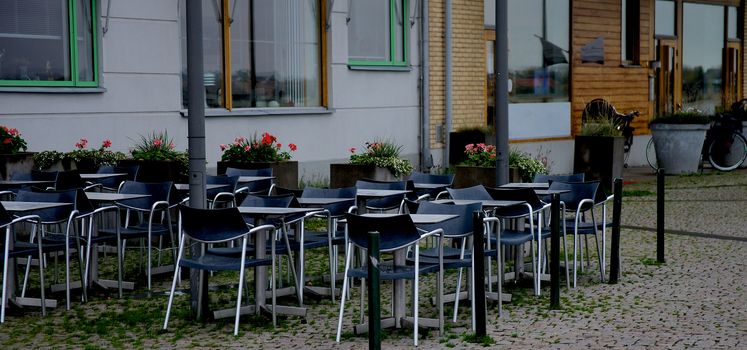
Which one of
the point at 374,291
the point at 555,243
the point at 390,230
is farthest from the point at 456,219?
the point at 374,291

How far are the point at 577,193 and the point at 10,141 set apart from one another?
21.2 feet

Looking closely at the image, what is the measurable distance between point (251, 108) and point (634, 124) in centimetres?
1098

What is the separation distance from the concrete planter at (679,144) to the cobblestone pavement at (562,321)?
10656 mm

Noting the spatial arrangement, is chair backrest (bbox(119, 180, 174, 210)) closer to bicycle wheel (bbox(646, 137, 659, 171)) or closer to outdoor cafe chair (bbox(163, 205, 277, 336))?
outdoor cafe chair (bbox(163, 205, 277, 336))

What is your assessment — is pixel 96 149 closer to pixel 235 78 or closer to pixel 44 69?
pixel 44 69

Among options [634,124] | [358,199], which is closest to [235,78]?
[358,199]

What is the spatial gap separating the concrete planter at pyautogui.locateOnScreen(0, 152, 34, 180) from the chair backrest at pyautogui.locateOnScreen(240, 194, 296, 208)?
431 cm

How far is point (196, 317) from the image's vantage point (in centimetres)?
877

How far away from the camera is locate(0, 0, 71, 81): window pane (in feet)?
47.5

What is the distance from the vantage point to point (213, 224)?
8.45 m

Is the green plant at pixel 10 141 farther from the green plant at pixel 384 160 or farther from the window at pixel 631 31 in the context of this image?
the window at pixel 631 31

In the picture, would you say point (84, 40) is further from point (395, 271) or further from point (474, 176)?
point (395, 271)

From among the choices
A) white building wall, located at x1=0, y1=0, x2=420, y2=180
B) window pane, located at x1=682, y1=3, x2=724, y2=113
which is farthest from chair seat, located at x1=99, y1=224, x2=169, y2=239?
window pane, located at x1=682, y1=3, x2=724, y2=113

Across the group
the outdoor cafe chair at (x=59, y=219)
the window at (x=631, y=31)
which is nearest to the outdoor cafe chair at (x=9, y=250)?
the outdoor cafe chair at (x=59, y=219)
